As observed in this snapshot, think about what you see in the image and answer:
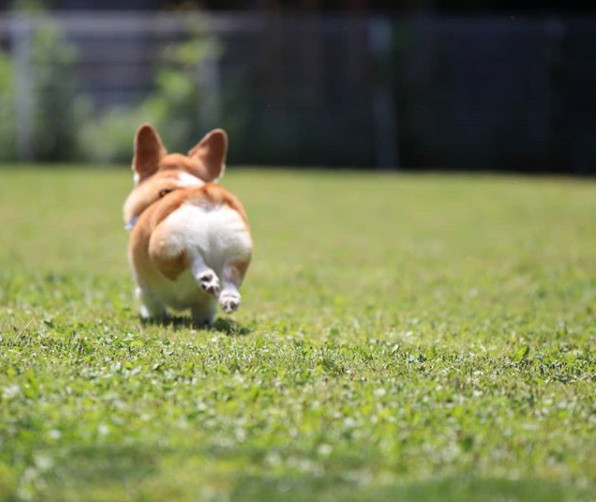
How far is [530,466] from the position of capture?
4523 millimetres

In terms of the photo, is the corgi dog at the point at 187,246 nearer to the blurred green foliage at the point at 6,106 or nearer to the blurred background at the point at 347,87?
the blurred green foliage at the point at 6,106

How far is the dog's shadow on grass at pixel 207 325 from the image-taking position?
7078mm

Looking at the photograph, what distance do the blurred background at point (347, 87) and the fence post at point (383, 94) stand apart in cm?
2

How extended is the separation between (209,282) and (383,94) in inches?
592

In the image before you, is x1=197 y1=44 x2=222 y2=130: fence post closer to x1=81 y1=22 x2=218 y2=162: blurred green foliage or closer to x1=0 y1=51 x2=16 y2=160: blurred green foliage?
x1=81 y1=22 x2=218 y2=162: blurred green foliage

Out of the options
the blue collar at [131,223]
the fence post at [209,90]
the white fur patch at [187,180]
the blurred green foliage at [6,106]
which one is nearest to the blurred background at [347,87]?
the fence post at [209,90]

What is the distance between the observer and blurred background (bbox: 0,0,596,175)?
20.7 m

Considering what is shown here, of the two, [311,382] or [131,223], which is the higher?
[131,223]

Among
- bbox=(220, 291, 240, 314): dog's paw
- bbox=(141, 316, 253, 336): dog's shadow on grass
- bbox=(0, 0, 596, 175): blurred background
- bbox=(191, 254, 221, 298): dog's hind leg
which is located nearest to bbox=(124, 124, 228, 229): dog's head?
bbox=(141, 316, 253, 336): dog's shadow on grass

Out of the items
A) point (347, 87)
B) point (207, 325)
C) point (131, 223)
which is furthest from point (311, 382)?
point (347, 87)

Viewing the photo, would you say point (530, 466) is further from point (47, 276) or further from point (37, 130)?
point (37, 130)

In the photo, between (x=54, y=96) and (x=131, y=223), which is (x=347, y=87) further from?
(x=131, y=223)

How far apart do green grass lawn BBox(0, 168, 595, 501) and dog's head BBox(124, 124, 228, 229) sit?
2.49ft

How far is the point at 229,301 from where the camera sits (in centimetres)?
652
